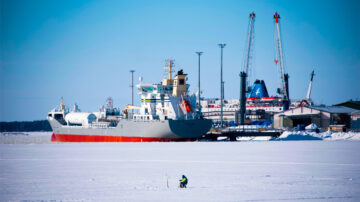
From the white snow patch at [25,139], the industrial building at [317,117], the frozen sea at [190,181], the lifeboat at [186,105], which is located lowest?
the white snow patch at [25,139]

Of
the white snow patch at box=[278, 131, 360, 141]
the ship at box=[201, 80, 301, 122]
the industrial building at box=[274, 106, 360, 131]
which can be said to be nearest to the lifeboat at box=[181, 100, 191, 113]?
the white snow patch at box=[278, 131, 360, 141]

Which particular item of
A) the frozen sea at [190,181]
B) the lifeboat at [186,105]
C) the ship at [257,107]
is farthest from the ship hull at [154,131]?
the ship at [257,107]

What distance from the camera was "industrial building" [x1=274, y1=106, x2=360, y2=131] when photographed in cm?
7656

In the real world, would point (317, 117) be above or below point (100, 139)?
above

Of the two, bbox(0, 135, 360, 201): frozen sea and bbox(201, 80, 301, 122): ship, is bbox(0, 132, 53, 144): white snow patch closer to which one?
bbox(201, 80, 301, 122): ship

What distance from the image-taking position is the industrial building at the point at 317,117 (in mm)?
76562

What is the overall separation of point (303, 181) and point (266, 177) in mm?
1826

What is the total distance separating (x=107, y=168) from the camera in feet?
73.0

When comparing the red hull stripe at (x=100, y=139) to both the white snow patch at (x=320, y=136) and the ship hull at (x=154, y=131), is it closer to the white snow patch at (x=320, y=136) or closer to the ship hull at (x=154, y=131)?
the ship hull at (x=154, y=131)

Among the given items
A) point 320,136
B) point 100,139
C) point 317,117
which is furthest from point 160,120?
point 317,117

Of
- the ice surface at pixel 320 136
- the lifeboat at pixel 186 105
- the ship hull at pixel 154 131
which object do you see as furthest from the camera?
the lifeboat at pixel 186 105

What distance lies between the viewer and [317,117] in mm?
77375

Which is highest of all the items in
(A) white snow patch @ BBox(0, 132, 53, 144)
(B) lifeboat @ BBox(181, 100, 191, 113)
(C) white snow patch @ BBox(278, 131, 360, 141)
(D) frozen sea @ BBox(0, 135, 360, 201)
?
(B) lifeboat @ BBox(181, 100, 191, 113)

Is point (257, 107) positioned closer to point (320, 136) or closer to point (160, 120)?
point (320, 136)
